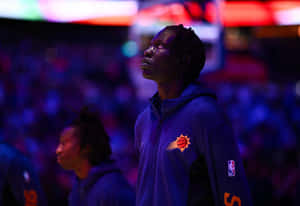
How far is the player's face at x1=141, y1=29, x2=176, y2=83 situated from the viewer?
2.13 metres

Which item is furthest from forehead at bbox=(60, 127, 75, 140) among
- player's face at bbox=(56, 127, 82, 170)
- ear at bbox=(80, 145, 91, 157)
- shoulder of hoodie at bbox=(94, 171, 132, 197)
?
shoulder of hoodie at bbox=(94, 171, 132, 197)

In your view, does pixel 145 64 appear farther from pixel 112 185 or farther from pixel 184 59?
pixel 112 185

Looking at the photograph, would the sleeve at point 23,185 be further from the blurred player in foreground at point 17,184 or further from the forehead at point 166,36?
the forehead at point 166,36

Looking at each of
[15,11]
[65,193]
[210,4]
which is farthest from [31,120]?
[210,4]

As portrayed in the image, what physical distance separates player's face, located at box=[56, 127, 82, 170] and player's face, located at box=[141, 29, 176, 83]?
2.73 ft

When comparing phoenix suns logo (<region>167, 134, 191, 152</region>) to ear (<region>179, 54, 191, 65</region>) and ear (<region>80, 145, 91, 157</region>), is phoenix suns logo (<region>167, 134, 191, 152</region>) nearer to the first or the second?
ear (<region>179, 54, 191, 65</region>)

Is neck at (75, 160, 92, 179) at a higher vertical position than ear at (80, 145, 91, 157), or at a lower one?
lower

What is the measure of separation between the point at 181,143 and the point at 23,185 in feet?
5.18

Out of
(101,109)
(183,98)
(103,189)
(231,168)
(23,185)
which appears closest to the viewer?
(231,168)

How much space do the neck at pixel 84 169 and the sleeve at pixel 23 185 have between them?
0.55 metres

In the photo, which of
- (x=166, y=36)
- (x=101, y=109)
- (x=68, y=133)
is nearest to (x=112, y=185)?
(x=68, y=133)

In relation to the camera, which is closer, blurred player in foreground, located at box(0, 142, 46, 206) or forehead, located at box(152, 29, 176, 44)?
forehead, located at box(152, 29, 176, 44)

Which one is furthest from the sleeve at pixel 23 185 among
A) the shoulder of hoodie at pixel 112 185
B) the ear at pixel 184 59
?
the ear at pixel 184 59

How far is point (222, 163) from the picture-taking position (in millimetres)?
1933
